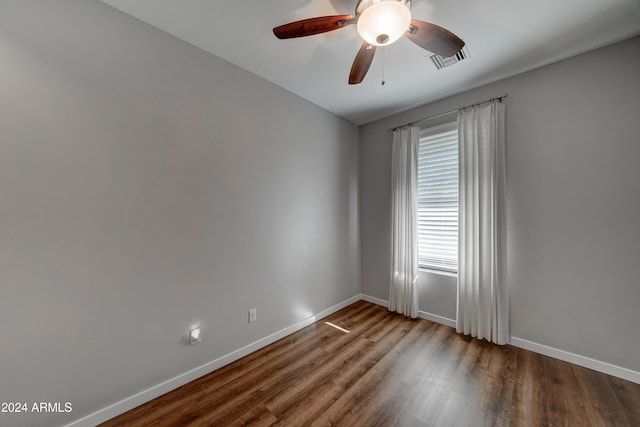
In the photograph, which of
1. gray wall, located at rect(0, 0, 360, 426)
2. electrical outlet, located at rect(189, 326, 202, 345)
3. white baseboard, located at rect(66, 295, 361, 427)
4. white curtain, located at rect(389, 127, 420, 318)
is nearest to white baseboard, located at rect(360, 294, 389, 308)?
white curtain, located at rect(389, 127, 420, 318)

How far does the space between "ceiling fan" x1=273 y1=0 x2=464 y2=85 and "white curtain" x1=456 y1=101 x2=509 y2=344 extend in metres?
1.25

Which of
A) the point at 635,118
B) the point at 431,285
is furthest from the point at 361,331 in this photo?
the point at 635,118

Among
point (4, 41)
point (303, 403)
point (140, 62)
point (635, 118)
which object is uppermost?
point (140, 62)

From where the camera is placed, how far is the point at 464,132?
2.54 meters

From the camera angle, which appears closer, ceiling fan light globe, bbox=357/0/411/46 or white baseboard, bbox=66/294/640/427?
ceiling fan light globe, bbox=357/0/411/46

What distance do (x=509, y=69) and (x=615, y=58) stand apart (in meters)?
0.69

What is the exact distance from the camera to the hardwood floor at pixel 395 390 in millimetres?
1499

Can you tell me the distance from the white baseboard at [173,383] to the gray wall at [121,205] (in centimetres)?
5

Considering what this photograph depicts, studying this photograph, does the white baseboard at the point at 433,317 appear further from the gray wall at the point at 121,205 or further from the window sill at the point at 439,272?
the gray wall at the point at 121,205

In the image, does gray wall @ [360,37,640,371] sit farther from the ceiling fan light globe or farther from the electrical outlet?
the electrical outlet

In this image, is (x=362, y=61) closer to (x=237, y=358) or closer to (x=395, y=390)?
(x=395, y=390)

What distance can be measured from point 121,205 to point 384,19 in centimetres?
195

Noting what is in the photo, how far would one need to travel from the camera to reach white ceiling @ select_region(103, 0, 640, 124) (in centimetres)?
155

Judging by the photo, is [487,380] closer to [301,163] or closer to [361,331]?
[361,331]
